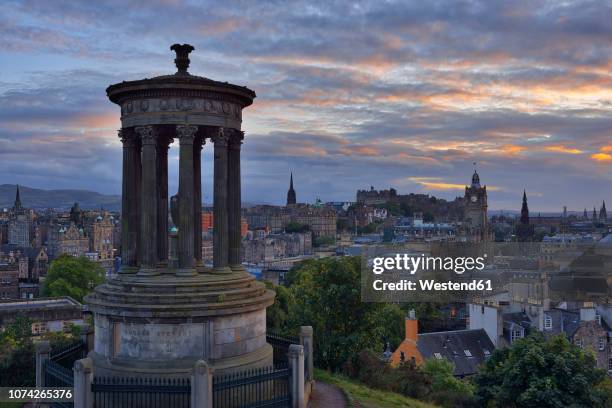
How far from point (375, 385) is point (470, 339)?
3080cm

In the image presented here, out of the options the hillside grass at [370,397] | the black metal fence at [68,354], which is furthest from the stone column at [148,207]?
the hillside grass at [370,397]

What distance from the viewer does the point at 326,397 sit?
20.6 m

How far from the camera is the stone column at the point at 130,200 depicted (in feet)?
64.1

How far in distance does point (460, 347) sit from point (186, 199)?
40.8m

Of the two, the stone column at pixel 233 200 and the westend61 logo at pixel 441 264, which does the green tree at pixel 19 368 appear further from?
the westend61 logo at pixel 441 264

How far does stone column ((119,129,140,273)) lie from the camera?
19531mm

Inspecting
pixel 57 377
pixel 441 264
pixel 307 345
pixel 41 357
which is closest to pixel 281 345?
pixel 307 345

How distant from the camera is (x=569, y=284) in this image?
8525 centimetres

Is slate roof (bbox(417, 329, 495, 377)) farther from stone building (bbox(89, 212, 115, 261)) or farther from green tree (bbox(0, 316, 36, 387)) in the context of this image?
stone building (bbox(89, 212, 115, 261))

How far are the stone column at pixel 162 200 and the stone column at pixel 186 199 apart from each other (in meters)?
3.26

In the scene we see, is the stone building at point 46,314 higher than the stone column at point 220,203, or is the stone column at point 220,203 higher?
the stone column at point 220,203

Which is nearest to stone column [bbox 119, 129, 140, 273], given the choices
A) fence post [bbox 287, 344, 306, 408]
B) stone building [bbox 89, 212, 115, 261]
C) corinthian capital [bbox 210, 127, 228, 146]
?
corinthian capital [bbox 210, 127, 228, 146]

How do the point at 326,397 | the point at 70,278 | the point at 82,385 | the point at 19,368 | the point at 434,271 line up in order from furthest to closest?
the point at 434,271 → the point at 70,278 → the point at 19,368 → the point at 326,397 → the point at 82,385

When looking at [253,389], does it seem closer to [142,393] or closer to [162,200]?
[142,393]
